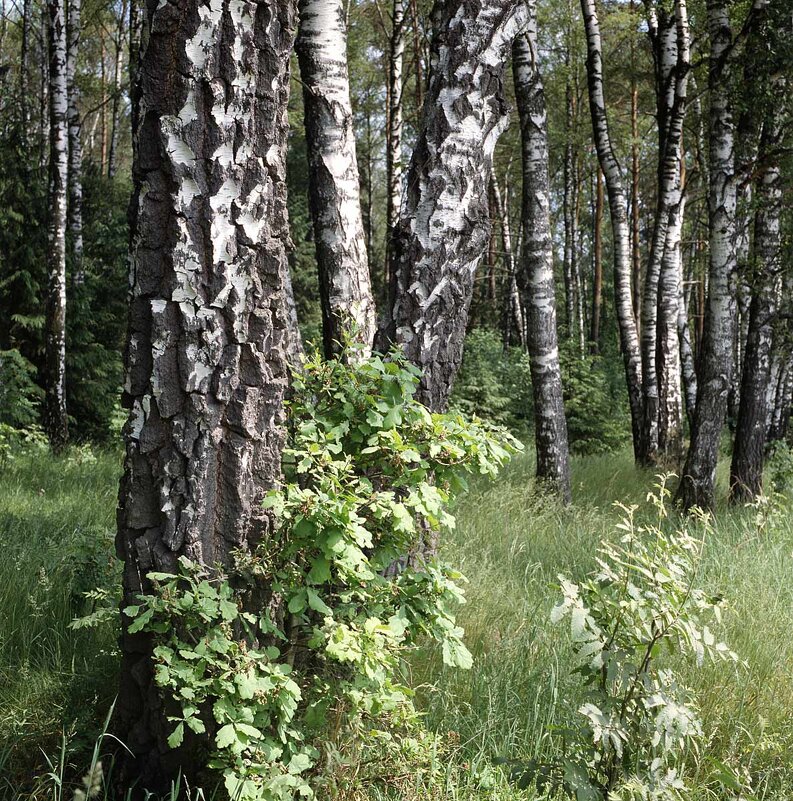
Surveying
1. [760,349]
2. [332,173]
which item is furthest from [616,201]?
[332,173]

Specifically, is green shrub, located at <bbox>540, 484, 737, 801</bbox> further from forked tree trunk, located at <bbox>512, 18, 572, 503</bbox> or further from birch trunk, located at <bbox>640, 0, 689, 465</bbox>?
birch trunk, located at <bbox>640, 0, 689, 465</bbox>

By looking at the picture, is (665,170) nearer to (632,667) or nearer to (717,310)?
(717,310)

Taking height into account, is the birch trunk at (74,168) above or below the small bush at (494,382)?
above

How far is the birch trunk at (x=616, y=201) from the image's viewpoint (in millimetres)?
9227

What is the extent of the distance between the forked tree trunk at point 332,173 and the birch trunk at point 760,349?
16.2 ft

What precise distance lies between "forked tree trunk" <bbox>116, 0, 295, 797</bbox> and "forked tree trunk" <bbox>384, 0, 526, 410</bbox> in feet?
3.32

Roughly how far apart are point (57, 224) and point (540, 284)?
6442 mm

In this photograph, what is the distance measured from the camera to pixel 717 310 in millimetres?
6691

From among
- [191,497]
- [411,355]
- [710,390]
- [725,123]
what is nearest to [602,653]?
[191,497]

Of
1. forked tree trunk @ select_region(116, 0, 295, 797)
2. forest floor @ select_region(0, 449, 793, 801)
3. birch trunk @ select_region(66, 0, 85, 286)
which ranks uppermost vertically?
birch trunk @ select_region(66, 0, 85, 286)

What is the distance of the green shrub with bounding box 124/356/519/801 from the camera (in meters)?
1.96

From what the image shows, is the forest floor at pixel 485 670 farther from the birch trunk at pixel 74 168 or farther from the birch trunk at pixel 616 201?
the birch trunk at pixel 74 168

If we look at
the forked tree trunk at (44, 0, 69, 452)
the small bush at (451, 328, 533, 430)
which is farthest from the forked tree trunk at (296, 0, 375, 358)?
the small bush at (451, 328, 533, 430)

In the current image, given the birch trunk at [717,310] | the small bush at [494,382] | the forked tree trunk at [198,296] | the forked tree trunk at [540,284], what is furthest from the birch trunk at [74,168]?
the forked tree trunk at [198,296]
